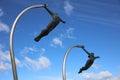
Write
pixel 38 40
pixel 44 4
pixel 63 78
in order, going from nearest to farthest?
1. pixel 38 40
2. pixel 44 4
3. pixel 63 78

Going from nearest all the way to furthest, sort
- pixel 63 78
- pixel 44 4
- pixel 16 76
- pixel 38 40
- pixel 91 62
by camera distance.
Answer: pixel 16 76 < pixel 38 40 < pixel 44 4 < pixel 91 62 < pixel 63 78

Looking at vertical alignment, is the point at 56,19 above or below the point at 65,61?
below

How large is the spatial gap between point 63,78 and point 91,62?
2831mm

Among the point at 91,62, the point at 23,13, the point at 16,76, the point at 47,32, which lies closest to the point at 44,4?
the point at 23,13

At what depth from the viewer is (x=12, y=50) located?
16.4 meters

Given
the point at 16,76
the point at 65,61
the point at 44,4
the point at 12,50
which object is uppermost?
the point at 65,61

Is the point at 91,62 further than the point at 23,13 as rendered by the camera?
Yes

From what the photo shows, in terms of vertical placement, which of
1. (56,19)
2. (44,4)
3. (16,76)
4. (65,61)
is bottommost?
(16,76)

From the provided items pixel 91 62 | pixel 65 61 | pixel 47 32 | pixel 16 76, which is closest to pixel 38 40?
pixel 47 32

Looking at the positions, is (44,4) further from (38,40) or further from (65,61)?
(65,61)

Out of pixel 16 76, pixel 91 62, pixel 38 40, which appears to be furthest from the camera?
pixel 91 62

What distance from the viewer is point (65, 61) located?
82.7ft

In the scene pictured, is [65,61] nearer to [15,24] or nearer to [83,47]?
[83,47]

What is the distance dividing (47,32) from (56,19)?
94cm
